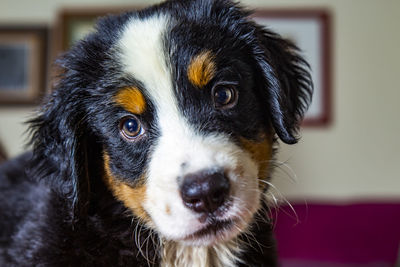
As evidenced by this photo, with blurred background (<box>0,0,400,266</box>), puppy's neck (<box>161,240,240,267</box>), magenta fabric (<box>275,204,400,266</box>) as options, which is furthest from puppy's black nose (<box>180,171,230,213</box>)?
blurred background (<box>0,0,400,266</box>)

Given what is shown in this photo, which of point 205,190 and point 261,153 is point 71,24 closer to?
point 261,153

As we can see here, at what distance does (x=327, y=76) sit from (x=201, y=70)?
8.77 ft

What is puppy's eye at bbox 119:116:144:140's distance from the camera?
133 centimetres

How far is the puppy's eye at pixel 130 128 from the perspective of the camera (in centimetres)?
133

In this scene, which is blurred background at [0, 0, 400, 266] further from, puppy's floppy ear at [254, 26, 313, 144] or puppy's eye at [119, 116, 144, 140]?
puppy's eye at [119, 116, 144, 140]

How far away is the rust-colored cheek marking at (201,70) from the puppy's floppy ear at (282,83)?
0.19 m

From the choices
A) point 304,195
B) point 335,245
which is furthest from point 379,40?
point 335,245

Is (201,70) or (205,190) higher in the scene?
(201,70)

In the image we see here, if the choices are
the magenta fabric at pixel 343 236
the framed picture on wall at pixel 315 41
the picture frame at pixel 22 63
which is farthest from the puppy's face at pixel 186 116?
the picture frame at pixel 22 63

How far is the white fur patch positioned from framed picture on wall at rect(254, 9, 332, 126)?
2.56 metres

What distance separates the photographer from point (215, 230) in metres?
1.21

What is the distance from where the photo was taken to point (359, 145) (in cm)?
382

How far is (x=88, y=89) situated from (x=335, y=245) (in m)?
2.13

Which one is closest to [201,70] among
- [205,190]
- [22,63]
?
[205,190]
